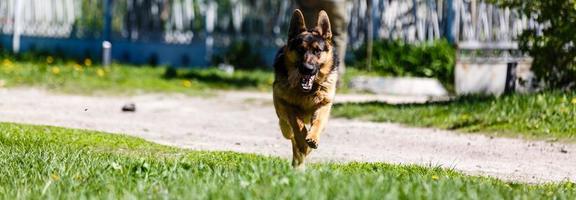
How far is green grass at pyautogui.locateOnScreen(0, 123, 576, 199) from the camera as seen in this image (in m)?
6.32

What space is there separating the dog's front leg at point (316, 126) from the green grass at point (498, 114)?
4233mm

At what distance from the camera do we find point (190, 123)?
13672 mm

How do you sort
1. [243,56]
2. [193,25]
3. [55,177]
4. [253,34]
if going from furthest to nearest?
[193,25], [253,34], [243,56], [55,177]

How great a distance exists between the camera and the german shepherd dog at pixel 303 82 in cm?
819

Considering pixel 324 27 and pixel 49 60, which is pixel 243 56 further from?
pixel 324 27

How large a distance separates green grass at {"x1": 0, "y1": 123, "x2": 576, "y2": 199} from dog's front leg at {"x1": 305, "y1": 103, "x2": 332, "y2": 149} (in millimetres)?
367

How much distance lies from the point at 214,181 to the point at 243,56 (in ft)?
53.5

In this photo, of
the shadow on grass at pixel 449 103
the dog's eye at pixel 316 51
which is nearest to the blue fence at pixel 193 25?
the shadow on grass at pixel 449 103

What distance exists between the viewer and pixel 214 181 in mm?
6836

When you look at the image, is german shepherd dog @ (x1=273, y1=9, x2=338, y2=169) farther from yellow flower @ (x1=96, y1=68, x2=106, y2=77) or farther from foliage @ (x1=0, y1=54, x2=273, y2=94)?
yellow flower @ (x1=96, y1=68, x2=106, y2=77)

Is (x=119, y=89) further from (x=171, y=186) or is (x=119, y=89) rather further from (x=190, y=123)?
(x=171, y=186)

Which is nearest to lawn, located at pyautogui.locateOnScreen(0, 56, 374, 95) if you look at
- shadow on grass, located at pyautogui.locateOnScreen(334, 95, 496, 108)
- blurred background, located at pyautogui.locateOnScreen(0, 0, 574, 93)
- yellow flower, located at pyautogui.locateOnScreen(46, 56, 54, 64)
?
yellow flower, located at pyautogui.locateOnScreen(46, 56, 54, 64)

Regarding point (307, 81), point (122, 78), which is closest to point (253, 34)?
point (122, 78)

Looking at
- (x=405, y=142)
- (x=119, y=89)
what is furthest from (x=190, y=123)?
(x=119, y=89)
